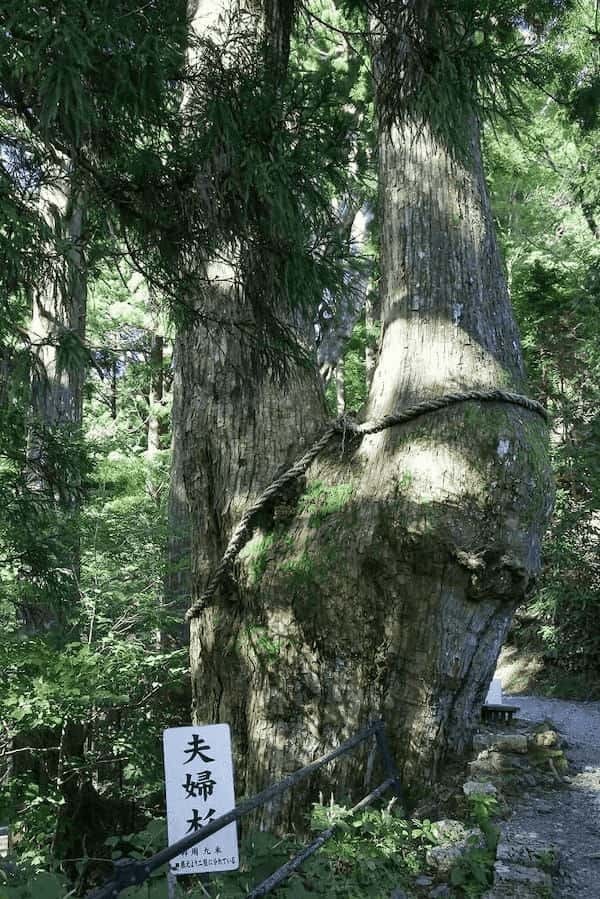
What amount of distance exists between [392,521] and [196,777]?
1410 mm

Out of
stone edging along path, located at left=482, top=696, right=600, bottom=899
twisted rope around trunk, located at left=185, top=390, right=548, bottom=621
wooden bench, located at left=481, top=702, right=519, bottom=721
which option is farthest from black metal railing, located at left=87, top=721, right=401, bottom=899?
wooden bench, located at left=481, top=702, right=519, bottom=721

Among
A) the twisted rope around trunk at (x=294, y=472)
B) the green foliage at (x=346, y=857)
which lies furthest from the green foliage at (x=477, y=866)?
the twisted rope around trunk at (x=294, y=472)

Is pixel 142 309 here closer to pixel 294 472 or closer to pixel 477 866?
pixel 294 472

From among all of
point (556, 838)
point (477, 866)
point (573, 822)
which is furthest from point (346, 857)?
point (573, 822)

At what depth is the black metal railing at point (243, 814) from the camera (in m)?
1.85

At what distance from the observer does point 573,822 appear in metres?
4.01

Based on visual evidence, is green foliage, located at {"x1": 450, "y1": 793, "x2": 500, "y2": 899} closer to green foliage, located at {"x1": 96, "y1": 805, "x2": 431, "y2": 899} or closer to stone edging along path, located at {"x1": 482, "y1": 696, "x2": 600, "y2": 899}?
stone edging along path, located at {"x1": 482, "y1": 696, "x2": 600, "y2": 899}

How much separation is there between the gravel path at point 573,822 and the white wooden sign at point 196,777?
4.79 ft

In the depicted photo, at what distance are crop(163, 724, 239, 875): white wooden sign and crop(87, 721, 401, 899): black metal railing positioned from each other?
0.14 meters

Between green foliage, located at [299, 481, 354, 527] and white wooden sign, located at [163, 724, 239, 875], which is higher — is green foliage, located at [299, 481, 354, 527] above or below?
above

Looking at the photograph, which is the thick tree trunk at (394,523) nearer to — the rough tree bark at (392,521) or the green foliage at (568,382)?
the rough tree bark at (392,521)

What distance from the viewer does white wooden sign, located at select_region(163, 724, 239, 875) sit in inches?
115

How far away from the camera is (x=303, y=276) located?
305 cm

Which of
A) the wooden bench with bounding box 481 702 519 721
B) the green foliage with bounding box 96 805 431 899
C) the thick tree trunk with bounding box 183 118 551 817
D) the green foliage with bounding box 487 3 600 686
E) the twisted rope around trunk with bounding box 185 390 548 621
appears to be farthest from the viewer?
the green foliage with bounding box 487 3 600 686
